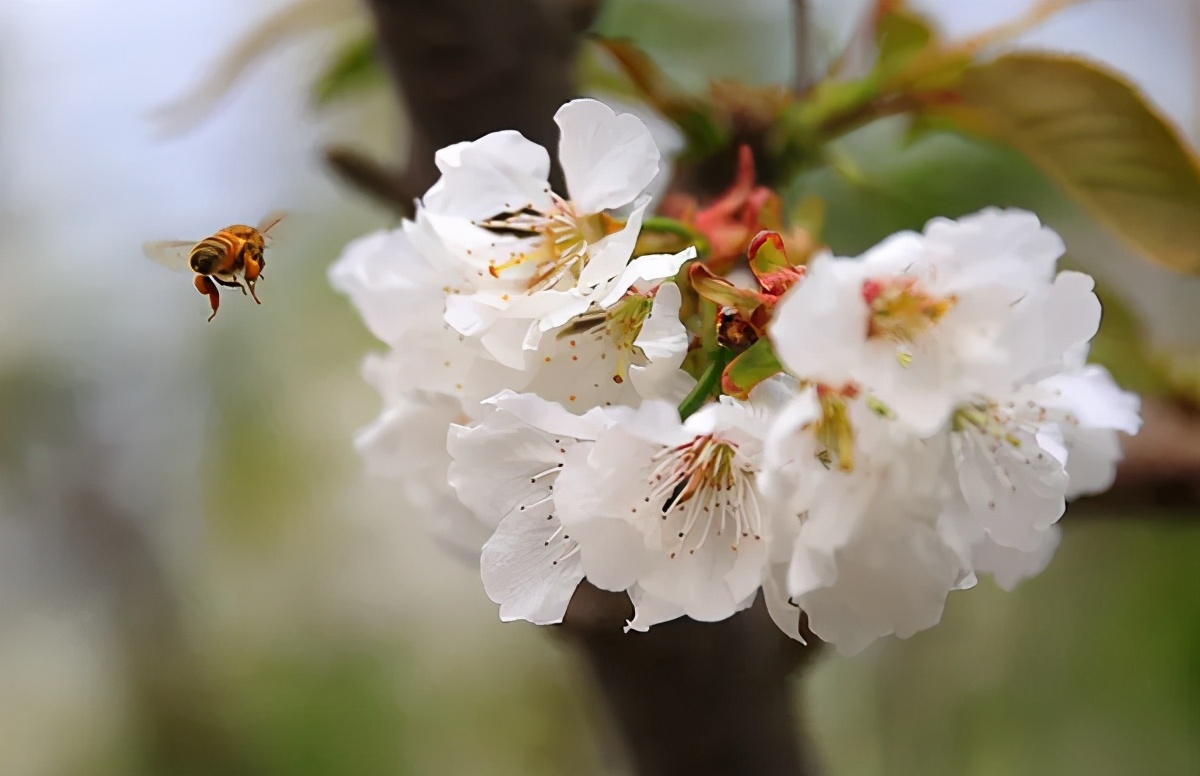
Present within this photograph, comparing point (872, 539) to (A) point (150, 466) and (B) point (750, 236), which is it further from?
(A) point (150, 466)

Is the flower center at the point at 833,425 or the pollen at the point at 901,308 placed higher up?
the pollen at the point at 901,308

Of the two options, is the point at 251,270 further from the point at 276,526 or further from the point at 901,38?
the point at 276,526

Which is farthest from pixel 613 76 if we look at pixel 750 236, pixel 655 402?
pixel 655 402

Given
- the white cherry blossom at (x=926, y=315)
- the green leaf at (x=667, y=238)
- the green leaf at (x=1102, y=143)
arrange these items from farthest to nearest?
the green leaf at (x=1102, y=143)
the green leaf at (x=667, y=238)
the white cherry blossom at (x=926, y=315)

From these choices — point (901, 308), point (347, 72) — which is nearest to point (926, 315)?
point (901, 308)

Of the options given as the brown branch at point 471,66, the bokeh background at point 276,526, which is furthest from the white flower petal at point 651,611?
the bokeh background at point 276,526

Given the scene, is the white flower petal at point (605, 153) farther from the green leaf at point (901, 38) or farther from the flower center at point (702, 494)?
the green leaf at point (901, 38)

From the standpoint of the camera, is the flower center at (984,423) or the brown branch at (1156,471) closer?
the flower center at (984,423)
